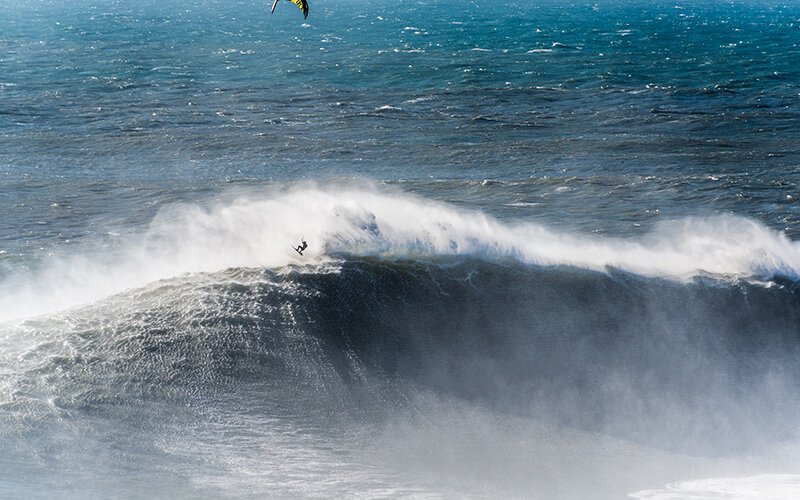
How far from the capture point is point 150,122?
117 ft

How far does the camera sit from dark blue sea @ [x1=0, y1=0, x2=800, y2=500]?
41.9 ft

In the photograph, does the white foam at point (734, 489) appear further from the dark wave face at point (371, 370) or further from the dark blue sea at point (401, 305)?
the dark wave face at point (371, 370)

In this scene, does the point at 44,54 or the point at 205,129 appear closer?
the point at 205,129

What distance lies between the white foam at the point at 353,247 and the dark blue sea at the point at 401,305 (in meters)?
0.09

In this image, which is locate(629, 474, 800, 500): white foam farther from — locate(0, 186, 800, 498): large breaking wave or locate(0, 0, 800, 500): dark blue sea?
locate(0, 186, 800, 498): large breaking wave

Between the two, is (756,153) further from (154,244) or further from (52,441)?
(52,441)

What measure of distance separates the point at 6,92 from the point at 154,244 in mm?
25233

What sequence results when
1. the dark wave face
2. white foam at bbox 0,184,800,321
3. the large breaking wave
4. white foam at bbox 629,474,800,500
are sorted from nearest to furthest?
white foam at bbox 629,474,800,500 < the dark wave face < the large breaking wave < white foam at bbox 0,184,800,321

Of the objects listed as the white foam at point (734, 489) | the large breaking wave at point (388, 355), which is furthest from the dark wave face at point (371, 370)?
the white foam at point (734, 489)

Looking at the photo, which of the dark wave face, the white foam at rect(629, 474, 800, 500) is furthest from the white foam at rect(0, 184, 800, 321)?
the white foam at rect(629, 474, 800, 500)

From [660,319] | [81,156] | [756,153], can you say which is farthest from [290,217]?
[756,153]

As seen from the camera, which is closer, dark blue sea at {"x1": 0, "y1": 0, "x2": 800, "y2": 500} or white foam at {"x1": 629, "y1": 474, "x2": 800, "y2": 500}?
white foam at {"x1": 629, "y1": 474, "x2": 800, "y2": 500}

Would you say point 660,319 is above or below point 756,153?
below

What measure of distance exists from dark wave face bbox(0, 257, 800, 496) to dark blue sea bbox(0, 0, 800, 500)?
0.05 meters
